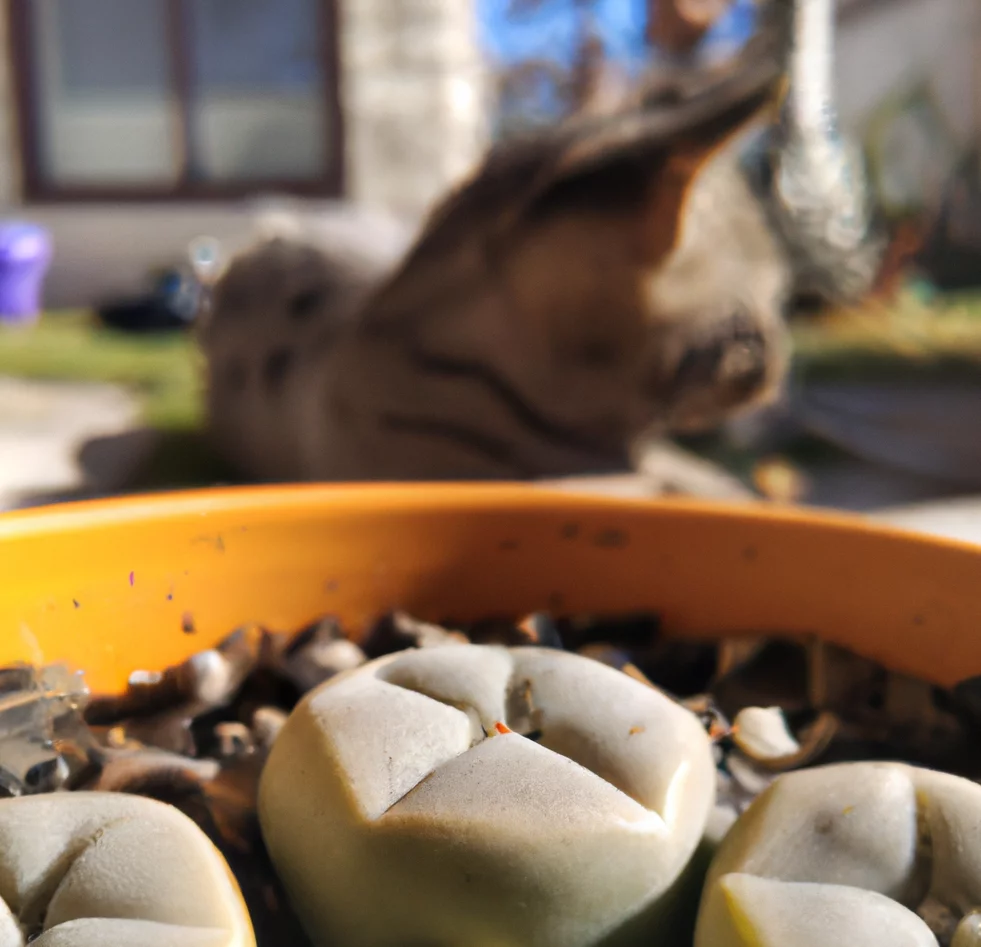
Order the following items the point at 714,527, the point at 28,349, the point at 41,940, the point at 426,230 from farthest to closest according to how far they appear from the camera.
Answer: the point at 28,349 → the point at 426,230 → the point at 714,527 → the point at 41,940

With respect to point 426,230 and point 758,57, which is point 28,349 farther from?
point 758,57

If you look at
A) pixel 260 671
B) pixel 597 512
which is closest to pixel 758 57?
pixel 597 512

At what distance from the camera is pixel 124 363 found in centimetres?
375

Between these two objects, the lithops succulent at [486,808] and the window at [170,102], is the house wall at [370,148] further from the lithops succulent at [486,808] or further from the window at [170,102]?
the lithops succulent at [486,808]

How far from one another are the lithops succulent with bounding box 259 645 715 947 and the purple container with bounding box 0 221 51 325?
5041 mm

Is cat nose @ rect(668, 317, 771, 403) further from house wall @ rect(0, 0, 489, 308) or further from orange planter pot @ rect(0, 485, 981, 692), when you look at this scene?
house wall @ rect(0, 0, 489, 308)

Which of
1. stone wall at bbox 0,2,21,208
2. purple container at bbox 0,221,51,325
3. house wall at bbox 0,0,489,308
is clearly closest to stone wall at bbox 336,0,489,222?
house wall at bbox 0,0,489,308

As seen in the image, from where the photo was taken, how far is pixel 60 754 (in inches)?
20.8

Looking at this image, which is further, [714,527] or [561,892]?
[714,527]

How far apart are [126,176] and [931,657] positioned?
248 inches

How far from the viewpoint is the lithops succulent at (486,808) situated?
1.34 feet

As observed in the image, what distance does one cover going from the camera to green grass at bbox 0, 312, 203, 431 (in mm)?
3002

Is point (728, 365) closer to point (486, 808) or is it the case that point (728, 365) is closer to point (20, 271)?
point (486, 808)

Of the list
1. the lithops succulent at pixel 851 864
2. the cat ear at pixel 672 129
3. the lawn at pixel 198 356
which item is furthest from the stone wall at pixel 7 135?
the lithops succulent at pixel 851 864
